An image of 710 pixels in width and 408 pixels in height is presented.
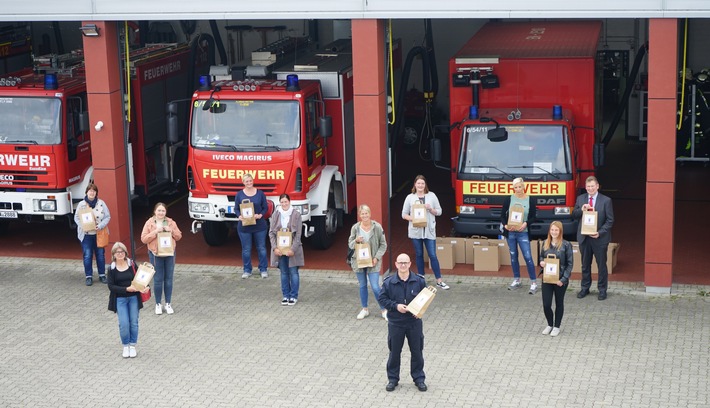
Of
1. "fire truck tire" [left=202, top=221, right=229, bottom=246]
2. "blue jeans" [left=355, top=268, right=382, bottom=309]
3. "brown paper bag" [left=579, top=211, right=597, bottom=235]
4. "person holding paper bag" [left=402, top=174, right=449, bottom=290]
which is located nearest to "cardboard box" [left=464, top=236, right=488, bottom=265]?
"person holding paper bag" [left=402, top=174, right=449, bottom=290]

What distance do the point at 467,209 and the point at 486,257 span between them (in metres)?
0.82

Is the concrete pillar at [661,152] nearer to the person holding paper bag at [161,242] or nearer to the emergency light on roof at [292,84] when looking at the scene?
the emergency light on roof at [292,84]

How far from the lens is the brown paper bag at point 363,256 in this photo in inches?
610

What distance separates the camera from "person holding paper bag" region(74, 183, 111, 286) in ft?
57.1

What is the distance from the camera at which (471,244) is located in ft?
60.0

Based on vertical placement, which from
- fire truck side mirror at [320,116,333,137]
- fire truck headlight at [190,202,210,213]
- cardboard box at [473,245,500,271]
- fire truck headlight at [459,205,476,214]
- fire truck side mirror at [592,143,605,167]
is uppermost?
fire truck side mirror at [320,116,333,137]

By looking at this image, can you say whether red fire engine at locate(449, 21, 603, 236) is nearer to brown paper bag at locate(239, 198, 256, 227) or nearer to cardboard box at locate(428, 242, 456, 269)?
cardboard box at locate(428, 242, 456, 269)

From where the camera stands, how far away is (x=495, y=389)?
13336 millimetres

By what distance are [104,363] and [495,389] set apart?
4616 mm

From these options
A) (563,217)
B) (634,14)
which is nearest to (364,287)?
(563,217)

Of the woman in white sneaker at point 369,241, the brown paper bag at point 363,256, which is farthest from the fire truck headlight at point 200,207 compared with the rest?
the brown paper bag at point 363,256

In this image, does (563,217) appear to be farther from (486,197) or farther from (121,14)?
(121,14)

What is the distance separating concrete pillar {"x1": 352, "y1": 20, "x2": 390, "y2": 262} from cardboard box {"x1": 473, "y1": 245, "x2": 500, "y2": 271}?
1.45 m

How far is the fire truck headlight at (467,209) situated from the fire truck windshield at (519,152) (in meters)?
0.51
